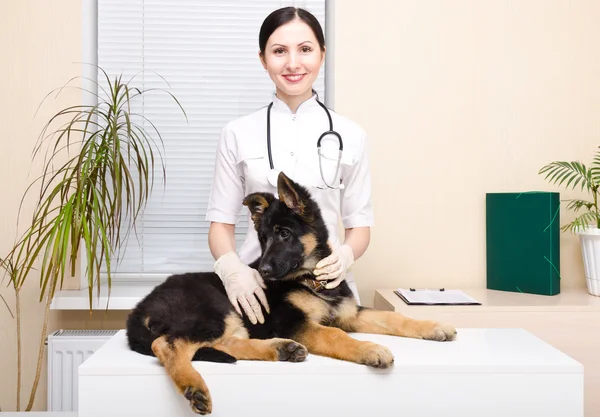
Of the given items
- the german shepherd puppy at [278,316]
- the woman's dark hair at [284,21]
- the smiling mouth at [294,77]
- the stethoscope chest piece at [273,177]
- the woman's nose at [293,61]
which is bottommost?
the german shepherd puppy at [278,316]

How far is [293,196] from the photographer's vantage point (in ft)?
4.56

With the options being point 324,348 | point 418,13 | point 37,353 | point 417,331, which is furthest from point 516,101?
point 37,353

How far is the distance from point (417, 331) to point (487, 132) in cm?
184

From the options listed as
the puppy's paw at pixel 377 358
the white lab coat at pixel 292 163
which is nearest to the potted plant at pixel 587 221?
the white lab coat at pixel 292 163

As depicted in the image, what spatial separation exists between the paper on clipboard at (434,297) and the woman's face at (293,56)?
117cm

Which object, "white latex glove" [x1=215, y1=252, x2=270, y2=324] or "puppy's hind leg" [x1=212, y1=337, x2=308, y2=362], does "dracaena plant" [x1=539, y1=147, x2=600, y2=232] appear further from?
"puppy's hind leg" [x1=212, y1=337, x2=308, y2=362]

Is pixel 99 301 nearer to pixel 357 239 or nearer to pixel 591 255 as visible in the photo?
pixel 357 239

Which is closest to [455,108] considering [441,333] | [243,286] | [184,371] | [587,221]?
[587,221]

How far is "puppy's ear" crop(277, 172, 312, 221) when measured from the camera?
1350 mm

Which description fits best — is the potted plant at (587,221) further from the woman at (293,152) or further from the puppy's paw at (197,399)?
the puppy's paw at (197,399)

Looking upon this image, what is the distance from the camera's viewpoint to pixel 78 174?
8.48 feet

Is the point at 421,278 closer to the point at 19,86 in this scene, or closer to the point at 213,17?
the point at 213,17

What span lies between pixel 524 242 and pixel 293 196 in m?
1.72

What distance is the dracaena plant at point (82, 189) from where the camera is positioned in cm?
257
